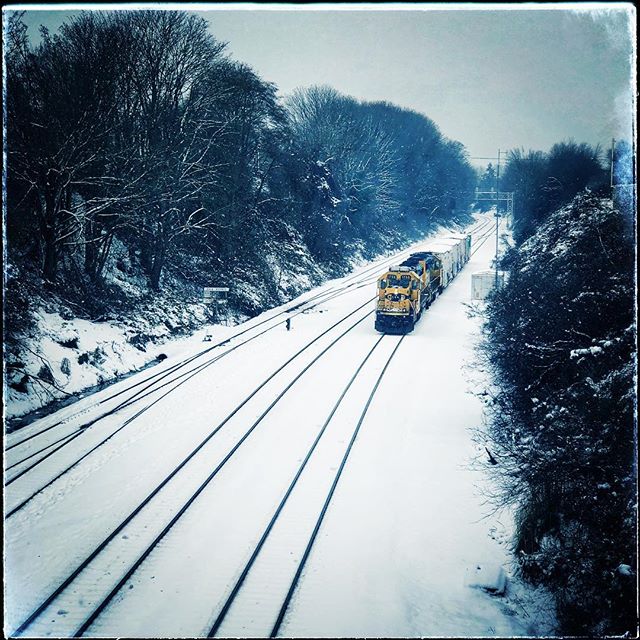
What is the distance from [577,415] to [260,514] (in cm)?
653

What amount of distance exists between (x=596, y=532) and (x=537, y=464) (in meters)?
2.28

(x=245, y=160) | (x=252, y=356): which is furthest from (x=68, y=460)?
(x=245, y=160)

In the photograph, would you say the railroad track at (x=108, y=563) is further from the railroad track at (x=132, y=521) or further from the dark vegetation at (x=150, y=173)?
the dark vegetation at (x=150, y=173)

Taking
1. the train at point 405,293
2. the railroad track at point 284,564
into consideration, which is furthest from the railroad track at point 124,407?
the train at point 405,293

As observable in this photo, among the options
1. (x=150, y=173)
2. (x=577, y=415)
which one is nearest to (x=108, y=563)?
(x=577, y=415)

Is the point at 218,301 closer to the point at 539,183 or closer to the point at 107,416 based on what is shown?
the point at 107,416

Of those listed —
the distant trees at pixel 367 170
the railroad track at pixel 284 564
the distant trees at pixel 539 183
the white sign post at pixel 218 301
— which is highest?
the distant trees at pixel 367 170

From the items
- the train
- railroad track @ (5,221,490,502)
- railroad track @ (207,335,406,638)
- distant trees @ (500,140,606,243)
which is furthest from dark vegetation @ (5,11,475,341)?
distant trees @ (500,140,606,243)

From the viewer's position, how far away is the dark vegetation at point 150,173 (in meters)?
14.2

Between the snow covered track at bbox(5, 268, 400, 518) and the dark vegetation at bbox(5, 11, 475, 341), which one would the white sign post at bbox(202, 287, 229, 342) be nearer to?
the dark vegetation at bbox(5, 11, 475, 341)

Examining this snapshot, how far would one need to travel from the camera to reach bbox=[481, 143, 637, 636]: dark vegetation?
6281mm

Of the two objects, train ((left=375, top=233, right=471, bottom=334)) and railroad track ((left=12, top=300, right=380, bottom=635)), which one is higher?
train ((left=375, top=233, right=471, bottom=334))

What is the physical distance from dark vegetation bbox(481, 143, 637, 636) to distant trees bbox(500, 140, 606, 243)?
1.37m

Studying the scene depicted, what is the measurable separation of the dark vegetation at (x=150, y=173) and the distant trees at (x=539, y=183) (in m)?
14.0
